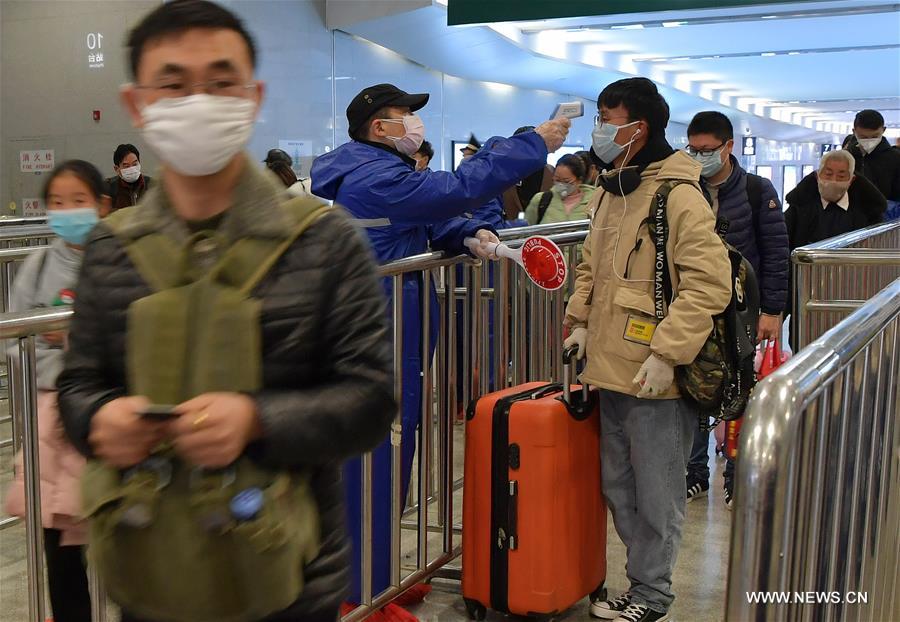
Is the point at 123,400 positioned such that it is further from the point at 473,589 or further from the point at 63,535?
the point at 473,589

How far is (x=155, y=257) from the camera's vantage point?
1556mm

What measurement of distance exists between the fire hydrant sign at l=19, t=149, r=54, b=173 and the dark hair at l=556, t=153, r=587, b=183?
5.94 meters

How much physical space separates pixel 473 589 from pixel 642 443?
2.69ft

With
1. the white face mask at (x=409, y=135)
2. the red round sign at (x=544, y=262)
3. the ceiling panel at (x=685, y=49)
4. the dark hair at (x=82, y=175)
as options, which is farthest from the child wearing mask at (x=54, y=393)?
the ceiling panel at (x=685, y=49)

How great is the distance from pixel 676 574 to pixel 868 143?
4.91 metres

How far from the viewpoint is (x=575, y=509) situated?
143 inches

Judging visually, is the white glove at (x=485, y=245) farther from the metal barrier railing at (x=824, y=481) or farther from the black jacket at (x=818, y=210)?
the black jacket at (x=818, y=210)

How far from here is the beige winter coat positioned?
10.9 feet

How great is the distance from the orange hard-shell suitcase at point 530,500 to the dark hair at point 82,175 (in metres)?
1.51

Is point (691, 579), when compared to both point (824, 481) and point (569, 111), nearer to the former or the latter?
point (569, 111)

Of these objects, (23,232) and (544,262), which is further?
(23,232)

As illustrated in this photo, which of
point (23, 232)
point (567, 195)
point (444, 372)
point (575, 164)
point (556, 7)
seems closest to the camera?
point (444, 372)

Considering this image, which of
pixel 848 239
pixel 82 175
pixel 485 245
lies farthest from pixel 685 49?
pixel 82 175

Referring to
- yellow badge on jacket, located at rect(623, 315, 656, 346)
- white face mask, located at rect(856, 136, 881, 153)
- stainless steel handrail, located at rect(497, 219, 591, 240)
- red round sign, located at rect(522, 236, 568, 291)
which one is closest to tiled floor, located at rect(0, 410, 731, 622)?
yellow badge on jacket, located at rect(623, 315, 656, 346)
